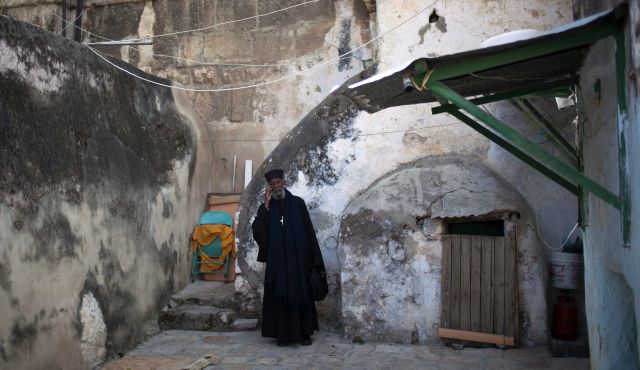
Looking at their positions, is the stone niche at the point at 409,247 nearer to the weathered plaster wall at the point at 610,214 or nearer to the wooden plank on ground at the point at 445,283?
the wooden plank on ground at the point at 445,283

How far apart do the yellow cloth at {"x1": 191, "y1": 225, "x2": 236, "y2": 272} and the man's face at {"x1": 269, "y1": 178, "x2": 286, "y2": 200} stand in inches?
92.0

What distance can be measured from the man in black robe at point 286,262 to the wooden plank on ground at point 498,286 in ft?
5.73

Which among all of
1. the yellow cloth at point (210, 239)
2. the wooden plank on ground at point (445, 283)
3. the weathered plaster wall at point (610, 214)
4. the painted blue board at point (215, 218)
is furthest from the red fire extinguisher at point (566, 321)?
the painted blue board at point (215, 218)

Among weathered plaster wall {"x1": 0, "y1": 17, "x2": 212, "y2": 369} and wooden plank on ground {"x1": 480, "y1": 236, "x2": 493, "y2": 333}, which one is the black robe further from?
wooden plank on ground {"x1": 480, "y1": 236, "x2": 493, "y2": 333}

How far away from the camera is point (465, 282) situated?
21.4 ft

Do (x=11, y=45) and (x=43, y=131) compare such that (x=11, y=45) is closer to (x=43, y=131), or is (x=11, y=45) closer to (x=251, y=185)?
(x=43, y=131)

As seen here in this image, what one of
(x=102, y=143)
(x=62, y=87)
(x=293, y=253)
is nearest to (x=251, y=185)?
(x=293, y=253)

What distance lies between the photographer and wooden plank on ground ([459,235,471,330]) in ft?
21.3

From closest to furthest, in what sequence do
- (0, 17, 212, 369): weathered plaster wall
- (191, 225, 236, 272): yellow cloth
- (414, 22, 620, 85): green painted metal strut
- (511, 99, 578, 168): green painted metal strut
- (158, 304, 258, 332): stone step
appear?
1. (414, 22, 620, 85): green painted metal strut
2. (0, 17, 212, 369): weathered plaster wall
3. (511, 99, 578, 168): green painted metal strut
4. (158, 304, 258, 332): stone step
5. (191, 225, 236, 272): yellow cloth

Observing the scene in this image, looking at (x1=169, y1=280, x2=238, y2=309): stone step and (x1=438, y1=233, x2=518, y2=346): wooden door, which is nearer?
(x1=438, y1=233, x2=518, y2=346): wooden door

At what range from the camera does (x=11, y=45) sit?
17.2 ft

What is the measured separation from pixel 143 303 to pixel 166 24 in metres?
4.91

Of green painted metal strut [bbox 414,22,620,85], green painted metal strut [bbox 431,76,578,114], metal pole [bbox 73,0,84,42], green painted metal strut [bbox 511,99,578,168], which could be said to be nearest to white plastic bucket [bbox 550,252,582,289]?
green painted metal strut [bbox 511,99,578,168]

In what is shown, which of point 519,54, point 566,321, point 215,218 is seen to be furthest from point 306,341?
point 519,54
